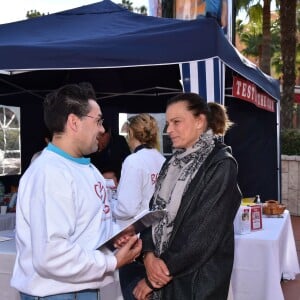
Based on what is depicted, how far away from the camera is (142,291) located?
2354 mm

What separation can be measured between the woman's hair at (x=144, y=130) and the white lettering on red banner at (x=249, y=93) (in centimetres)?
148

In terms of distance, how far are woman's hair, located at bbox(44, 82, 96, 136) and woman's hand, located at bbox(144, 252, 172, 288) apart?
74 cm

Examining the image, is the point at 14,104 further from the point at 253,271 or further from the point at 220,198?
the point at 220,198

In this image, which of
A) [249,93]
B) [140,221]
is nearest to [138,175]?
[140,221]

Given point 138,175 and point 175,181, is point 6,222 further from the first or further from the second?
point 175,181

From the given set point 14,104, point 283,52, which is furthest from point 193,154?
point 283,52

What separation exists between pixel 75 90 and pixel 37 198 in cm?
44

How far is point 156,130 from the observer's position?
3.99 meters

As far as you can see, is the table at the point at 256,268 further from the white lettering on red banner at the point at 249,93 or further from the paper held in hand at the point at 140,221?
the paper held in hand at the point at 140,221

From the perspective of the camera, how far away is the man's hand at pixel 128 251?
1.93 m

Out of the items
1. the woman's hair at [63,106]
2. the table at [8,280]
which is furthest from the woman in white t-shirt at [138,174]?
the woman's hair at [63,106]

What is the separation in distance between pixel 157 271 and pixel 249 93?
376 cm

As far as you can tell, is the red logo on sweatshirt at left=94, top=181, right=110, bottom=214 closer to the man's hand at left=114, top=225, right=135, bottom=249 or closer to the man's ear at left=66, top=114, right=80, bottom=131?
the man's hand at left=114, top=225, right=135, bottom=249

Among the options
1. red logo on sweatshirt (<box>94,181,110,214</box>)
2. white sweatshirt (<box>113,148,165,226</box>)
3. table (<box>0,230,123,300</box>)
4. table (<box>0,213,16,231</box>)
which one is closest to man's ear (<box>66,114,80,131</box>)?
red logo on sweatshirt (<box>94,181,110,214</box>)
